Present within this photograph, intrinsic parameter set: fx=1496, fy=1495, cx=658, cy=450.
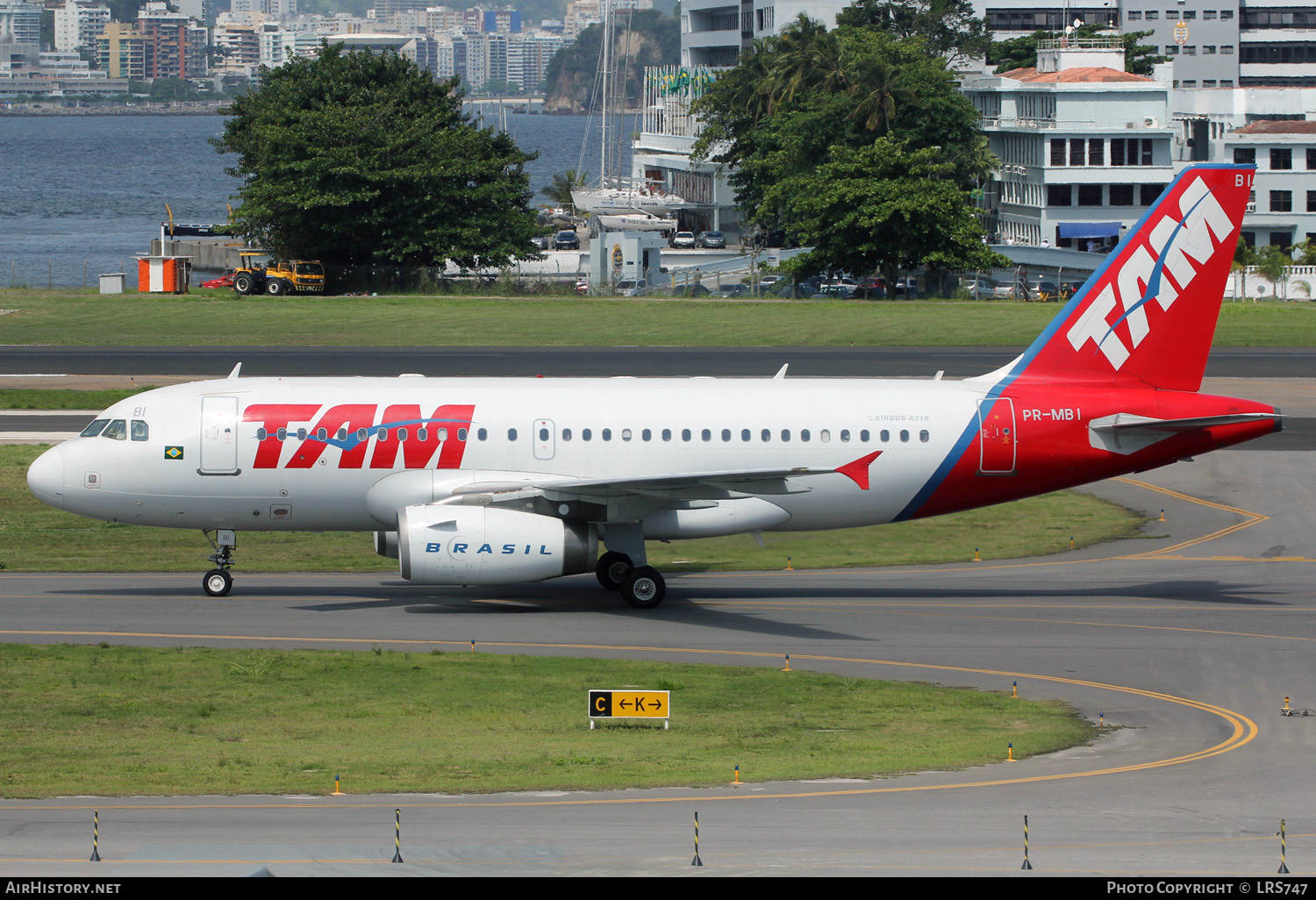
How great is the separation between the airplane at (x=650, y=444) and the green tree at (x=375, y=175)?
65.2 meters

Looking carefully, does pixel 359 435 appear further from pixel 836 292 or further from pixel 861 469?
pixel 836 292

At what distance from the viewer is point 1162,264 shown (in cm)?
3481

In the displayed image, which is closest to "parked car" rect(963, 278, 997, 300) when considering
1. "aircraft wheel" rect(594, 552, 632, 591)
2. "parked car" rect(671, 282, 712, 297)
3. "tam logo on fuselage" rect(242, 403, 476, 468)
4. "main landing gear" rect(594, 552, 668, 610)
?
"parked car" rect(671, 282, 712, 297)

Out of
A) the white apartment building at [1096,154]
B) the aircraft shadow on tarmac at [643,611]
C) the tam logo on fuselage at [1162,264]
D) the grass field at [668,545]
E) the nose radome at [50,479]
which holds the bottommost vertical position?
the aircraft shadow on tarmac at [643,611]

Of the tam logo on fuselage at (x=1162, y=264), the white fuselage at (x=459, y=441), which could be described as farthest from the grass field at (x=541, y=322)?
the white fuselage at (x=459, y=441)

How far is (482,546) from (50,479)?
979 cm

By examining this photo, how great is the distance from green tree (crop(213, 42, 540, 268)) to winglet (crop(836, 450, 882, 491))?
68.4 m

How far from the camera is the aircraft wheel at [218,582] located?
33062mm

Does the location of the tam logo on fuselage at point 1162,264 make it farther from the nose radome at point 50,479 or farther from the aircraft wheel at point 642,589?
the nose radome at point 50,479

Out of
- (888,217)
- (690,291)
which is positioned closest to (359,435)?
(888,217)

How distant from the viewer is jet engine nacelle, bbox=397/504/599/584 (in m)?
30.8

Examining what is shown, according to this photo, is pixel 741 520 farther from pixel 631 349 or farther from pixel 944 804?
pixel 631 349

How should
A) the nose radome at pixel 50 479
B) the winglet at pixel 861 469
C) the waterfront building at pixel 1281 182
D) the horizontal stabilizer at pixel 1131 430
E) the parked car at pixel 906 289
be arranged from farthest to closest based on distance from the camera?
1. the waterfront building at pixel 1281 182
2. the parked car at pixel 906 289
3. the horizontal stabilizer at pixel 1131 430
4. the nose radome at pixel 50 479
5. the winglet at pixel 861 469
